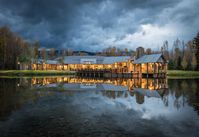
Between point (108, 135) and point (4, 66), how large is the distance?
76215 mm

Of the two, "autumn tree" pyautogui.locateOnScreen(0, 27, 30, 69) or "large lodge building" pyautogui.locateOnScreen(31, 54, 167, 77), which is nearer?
"large lodge building" pyautogui.locateOnScreen(31, 54, 167, 77)

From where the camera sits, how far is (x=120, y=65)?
71188 millimetres

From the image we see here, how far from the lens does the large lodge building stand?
5462cm

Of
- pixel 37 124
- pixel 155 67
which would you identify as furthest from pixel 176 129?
pixel 155 67

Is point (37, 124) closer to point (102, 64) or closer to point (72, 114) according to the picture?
point (72, 114)

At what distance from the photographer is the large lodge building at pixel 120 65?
54625 mm

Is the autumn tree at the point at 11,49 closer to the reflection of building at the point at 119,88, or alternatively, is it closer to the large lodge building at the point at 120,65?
the large lodge building at the point at 120,65

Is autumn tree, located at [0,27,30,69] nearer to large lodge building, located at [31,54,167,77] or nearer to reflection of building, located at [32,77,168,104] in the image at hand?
large lodge building, located at [31,54,167,77]

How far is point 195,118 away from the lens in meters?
10.2

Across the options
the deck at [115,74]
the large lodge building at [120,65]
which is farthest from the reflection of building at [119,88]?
the large lodge building at [120,65]

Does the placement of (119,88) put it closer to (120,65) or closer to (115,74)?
(115,74)

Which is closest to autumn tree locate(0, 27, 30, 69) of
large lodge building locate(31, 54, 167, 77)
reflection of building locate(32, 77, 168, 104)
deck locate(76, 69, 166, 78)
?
large lodge building locate(31, 54, 167, 77)

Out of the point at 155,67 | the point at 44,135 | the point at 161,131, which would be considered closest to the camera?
the point at 44,135

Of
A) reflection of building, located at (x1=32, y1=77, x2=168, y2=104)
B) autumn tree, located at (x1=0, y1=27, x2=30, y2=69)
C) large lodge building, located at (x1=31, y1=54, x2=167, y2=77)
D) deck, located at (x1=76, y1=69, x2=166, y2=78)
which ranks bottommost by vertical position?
reflection of building, located at (x1=32, y1=77, x2=168, y2=104)
